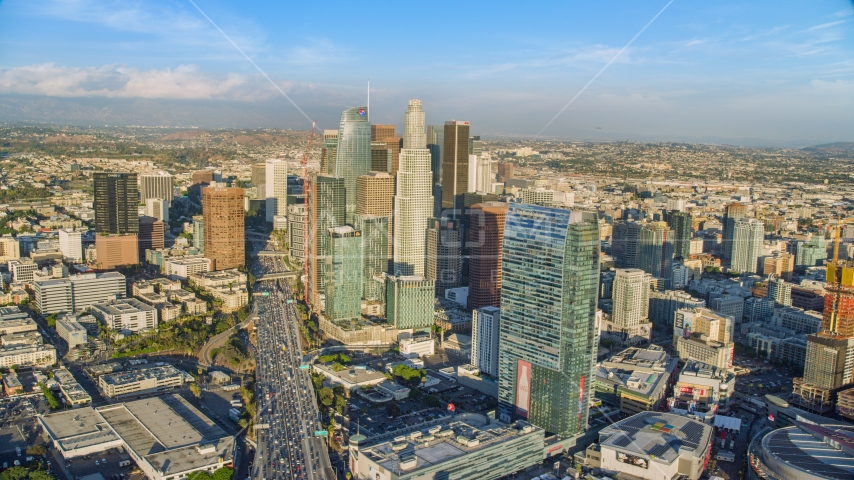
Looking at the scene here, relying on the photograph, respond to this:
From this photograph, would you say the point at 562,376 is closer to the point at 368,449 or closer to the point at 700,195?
the point at 368,449

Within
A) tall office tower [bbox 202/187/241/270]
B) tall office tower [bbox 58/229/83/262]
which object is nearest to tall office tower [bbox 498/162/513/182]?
tall office tower [bbox 202/187/241/270]

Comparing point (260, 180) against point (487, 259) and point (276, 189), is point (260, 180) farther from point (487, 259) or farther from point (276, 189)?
point (487, 259)

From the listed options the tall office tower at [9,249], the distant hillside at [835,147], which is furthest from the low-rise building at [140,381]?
the distant hillside at [835,147]

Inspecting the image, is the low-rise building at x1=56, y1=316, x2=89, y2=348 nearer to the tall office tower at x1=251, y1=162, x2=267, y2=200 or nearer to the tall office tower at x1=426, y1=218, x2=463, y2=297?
the tall office tower at x1=426, y1=218, x2=463, y2=297

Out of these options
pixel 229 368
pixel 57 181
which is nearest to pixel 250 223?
pixel 57 181

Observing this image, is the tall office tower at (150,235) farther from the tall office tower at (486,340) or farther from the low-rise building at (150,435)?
the tall office tower at (486,340)

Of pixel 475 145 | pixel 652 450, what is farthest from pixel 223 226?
pixel 652 450

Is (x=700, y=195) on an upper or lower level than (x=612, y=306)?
upper
